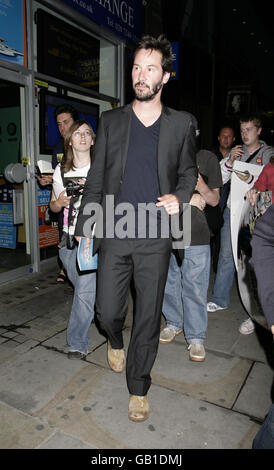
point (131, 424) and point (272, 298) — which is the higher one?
point (272, 298)

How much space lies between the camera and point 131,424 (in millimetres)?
2164

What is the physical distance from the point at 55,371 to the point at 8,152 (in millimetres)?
4802

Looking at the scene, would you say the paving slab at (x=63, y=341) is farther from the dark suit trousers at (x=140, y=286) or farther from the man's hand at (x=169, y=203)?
the man's hand at (x=169, y=203)

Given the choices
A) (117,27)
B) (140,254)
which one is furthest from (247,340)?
(117,27)

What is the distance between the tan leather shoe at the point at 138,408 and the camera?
7.16ft

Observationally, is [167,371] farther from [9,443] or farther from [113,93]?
[113,93]

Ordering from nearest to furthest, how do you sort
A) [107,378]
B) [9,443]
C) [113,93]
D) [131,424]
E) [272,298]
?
[272,298], [9,443], [131,424], [107,378], [113,93]

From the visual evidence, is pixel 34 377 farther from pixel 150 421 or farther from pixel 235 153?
pixel 235 153

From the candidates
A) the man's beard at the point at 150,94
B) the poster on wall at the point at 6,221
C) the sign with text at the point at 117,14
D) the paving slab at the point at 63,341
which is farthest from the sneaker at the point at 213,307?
the sign with text at the point at 117,14

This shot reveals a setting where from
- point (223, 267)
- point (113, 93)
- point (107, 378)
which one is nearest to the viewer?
point (107, 378)

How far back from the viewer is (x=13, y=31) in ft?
14.8

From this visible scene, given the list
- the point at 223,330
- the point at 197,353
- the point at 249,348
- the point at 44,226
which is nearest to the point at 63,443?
the point at 197,353

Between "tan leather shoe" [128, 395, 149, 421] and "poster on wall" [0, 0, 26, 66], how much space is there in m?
4.20

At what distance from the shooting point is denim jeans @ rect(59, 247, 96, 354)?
2.83 m
